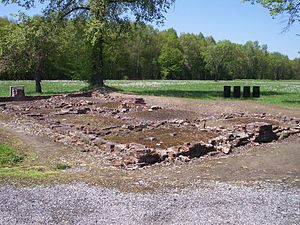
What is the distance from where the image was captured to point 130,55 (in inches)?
3457

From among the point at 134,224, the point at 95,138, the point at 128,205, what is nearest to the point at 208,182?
the point at 128,205

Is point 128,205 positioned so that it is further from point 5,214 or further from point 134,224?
point 5,214

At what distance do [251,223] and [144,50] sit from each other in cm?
8662

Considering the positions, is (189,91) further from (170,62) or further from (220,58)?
(220,58)

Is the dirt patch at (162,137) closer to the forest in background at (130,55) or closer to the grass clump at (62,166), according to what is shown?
the grass clump at (62,166)

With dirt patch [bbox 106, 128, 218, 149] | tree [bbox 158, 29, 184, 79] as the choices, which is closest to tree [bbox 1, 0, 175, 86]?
dirt patch [bbox 106, 128, 218, 149]

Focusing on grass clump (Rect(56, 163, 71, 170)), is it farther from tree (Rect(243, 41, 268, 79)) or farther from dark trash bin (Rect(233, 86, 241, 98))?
tree (Rect(243, 41, 268, 79))

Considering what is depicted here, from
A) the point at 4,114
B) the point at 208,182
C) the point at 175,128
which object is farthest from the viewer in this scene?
the point at 4,114

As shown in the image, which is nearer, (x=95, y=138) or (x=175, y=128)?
(x=95, y=138)

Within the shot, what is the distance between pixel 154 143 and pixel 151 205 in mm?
5676

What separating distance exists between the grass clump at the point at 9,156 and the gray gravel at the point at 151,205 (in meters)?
2.81

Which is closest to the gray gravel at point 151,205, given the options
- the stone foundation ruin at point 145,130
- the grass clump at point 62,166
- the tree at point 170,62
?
the grass clump at point 62,166

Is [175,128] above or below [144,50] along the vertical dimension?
below

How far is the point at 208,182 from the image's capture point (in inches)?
322
